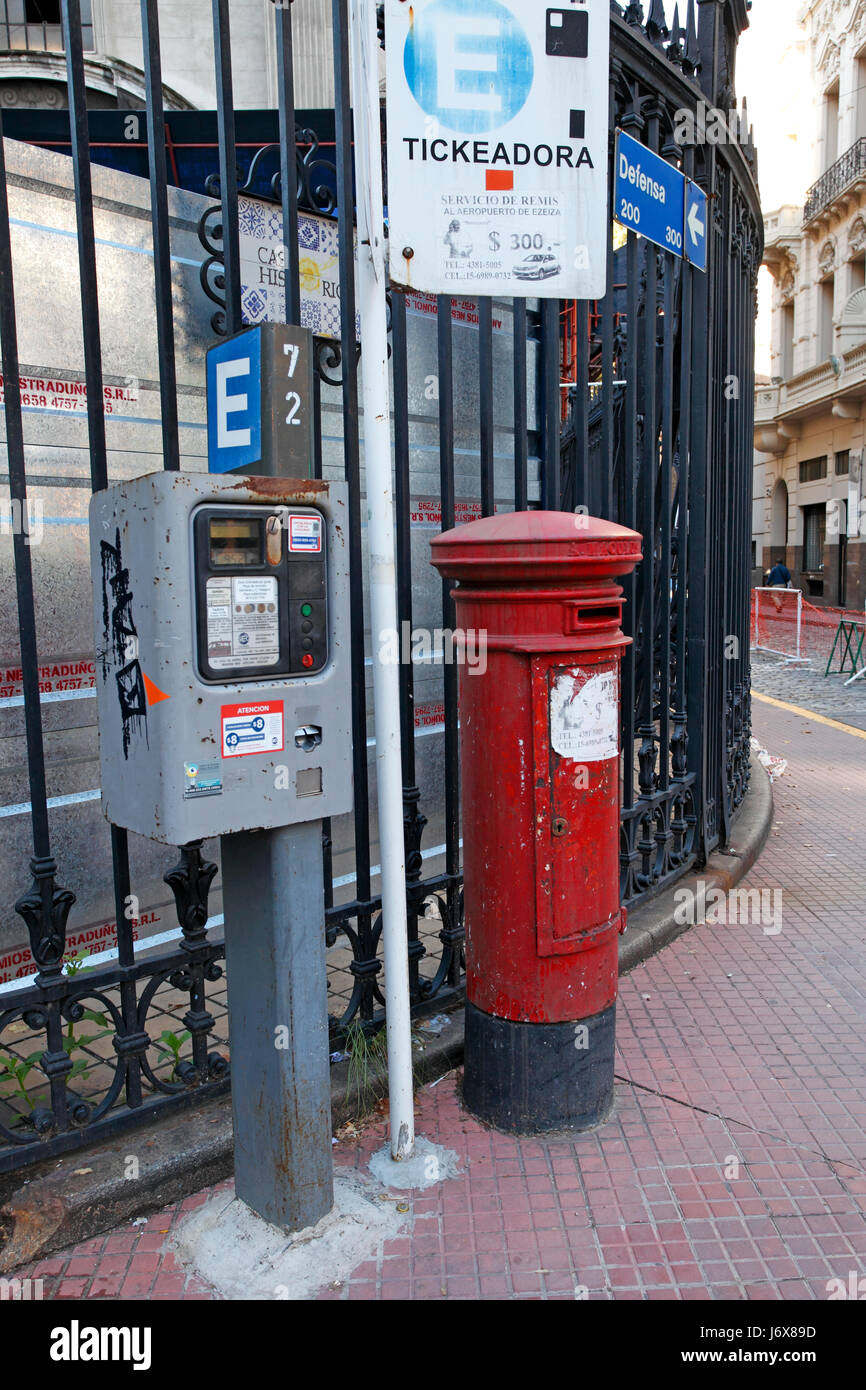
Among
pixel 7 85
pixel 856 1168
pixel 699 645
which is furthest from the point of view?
pixel 7 85

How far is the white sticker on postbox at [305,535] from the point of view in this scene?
2.28 m

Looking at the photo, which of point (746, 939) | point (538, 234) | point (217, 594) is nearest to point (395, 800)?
point (217, 594)

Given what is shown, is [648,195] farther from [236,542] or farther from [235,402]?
[236,542]

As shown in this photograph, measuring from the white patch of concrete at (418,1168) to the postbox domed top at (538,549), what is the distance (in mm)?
1678

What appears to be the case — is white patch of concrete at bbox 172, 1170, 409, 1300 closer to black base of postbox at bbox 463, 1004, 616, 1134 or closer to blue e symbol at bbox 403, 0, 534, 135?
black base of postbox at bbox 463, 1004, 616, 1134

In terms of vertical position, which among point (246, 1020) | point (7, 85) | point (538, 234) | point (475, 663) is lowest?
point (246, 1020)

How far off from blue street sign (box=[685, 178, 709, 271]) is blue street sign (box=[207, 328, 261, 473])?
128 inches

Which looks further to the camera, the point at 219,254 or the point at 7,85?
the point at 7,85

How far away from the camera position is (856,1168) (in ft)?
9.55

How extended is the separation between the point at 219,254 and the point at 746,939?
3593 mm

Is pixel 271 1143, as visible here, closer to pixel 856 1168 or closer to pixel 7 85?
pixel 856 1168

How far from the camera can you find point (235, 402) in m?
2.31

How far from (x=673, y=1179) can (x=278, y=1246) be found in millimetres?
1119
